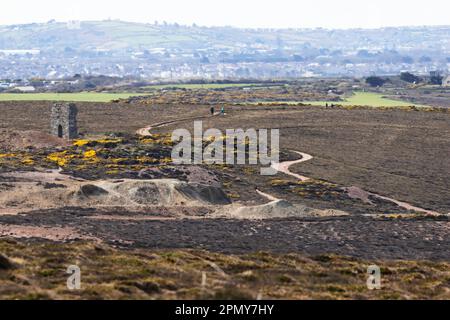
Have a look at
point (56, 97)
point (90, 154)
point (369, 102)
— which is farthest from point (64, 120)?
point (369, 102)

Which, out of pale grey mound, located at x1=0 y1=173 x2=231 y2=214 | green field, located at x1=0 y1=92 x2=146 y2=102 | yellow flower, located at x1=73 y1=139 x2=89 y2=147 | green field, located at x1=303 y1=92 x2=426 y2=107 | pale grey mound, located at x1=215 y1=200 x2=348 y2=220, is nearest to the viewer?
pale grey mound, located at x1=0 y1=173 x2=231 y2=214

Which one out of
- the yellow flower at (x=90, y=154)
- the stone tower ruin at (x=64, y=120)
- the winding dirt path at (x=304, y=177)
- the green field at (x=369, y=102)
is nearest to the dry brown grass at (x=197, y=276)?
the winding dirt path at (x=304, y=177)

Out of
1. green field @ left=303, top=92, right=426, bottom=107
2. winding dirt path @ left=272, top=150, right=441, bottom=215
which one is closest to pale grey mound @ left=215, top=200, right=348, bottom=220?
winding dirt path @ left=272, top=150, right=441, bottom=215

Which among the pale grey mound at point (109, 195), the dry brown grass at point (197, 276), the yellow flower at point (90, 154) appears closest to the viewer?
the dry brown grass at point (197, 276)

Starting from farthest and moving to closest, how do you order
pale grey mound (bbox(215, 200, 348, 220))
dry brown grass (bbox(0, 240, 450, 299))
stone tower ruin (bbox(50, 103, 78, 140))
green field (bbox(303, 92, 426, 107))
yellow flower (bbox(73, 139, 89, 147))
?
green field (bbox(303, 92, 426, 107)) → stone tower ruin (bbox(50, 103, 78, 140)) → yellow flower (bbox(73, 139, 89, 147)) → pale grey mound (bbox(215, 200, 348, 220)) → dry brown grass (bbox(0, 240, 450, 299))

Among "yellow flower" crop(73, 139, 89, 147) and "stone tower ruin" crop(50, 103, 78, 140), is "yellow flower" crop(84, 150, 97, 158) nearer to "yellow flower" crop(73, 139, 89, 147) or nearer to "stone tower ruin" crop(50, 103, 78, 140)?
"yellow flower" crop(73, 139, 89, 147)

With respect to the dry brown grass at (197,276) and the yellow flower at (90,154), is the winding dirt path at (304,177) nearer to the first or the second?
the yellow flower at (90,154)
